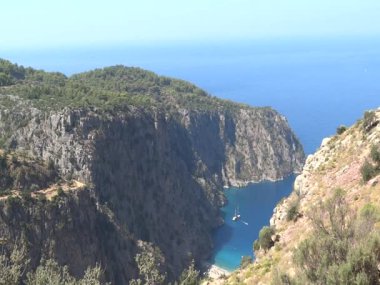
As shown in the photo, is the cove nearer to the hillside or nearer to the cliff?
the cliff

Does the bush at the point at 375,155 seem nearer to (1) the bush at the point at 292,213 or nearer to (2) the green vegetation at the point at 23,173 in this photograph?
(1) the bush at the point at 292,213

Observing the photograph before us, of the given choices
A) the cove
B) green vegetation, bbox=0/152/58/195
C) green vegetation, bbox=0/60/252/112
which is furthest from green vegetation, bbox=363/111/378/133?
green vegetation, bbox=0/60/252/112

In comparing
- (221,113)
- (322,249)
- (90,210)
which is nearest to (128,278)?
(90,210)

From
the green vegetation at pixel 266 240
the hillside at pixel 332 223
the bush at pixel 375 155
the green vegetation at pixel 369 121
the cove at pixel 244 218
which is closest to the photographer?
the hillside at pixel 332 223

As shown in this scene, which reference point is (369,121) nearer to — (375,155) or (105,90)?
(375,155)

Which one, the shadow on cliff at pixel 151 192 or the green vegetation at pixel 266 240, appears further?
the shadow on cliff at pixel 151 192

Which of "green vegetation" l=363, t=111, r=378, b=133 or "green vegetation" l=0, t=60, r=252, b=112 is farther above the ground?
"green vegetation" l=0, t=60, r=252, b=112

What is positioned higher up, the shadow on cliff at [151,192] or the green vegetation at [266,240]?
the shadow on cliff at [151,192]

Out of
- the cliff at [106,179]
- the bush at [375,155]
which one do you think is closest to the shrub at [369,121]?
the bush at [375,155]
